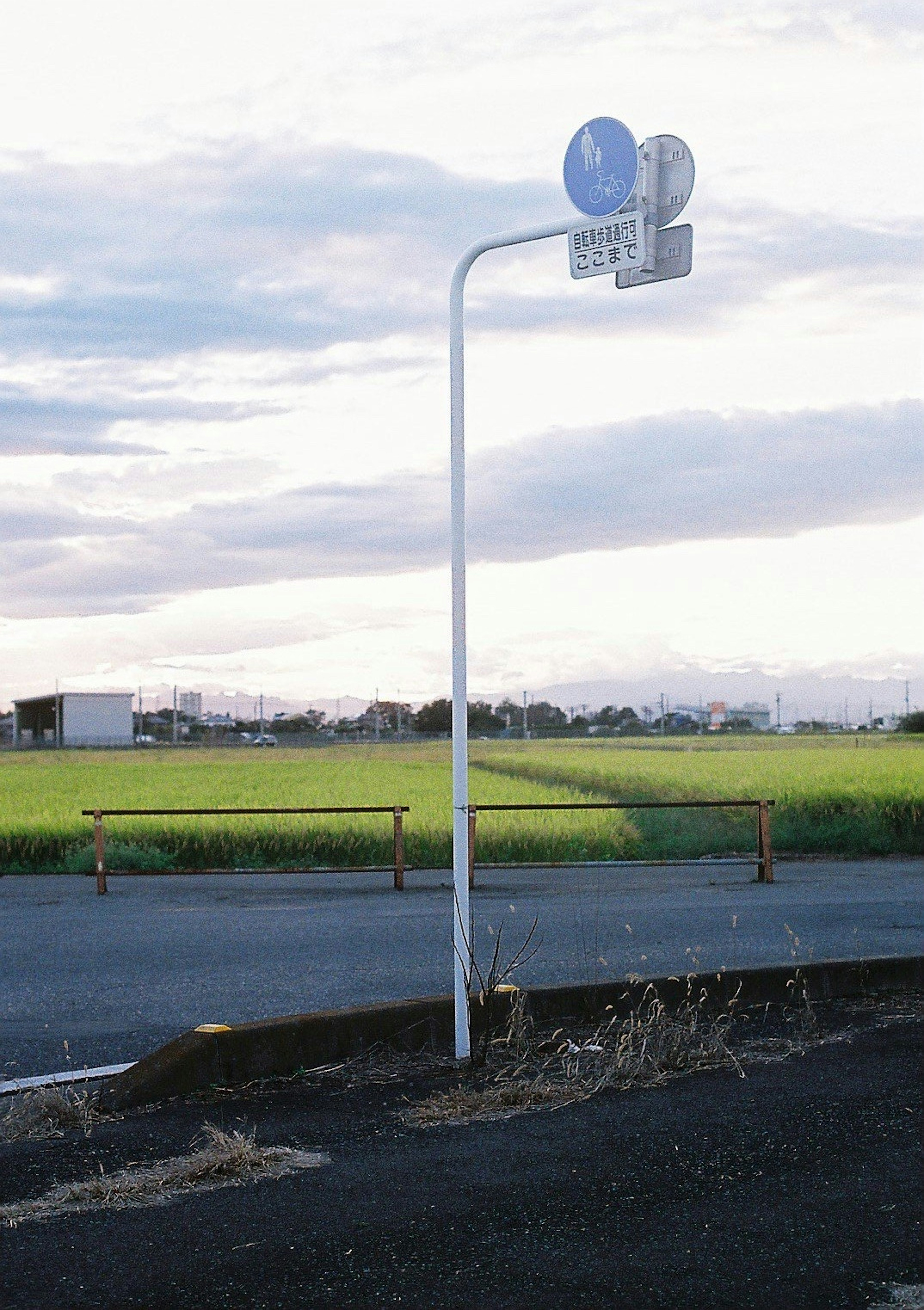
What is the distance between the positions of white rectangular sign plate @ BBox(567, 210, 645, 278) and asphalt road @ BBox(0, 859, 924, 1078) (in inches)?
169

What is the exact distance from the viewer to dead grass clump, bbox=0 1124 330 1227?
462 centimetres

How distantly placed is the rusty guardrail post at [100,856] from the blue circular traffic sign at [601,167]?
9627 millimetres

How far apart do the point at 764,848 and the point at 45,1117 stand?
1130 cm

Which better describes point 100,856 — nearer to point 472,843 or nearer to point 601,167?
point 472,843

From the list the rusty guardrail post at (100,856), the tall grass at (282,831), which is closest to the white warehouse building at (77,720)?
the tall grass at (282,831)

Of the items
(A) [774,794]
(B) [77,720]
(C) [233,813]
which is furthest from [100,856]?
(B) [77,720]

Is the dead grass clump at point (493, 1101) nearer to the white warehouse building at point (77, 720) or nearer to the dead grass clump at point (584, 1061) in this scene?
the dead grass clump at point (584, 1061)

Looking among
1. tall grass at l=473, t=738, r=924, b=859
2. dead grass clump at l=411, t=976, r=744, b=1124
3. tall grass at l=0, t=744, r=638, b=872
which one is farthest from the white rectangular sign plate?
tall grass at l=473, t=738, r=924, b=859

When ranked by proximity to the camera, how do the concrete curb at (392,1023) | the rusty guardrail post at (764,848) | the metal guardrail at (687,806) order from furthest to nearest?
the rusty guardrail post at (764,848), the metal guardrail at (687,806), the concrete curb at (392,1023)

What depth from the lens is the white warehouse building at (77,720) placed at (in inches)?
2940

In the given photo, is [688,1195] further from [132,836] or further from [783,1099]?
[132,836]

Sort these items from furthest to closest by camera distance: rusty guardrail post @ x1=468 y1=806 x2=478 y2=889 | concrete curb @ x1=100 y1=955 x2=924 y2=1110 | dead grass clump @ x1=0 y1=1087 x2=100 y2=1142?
1. rusty guardrail post @ x1=468 y1=806 x2=478 y2=889
2. concrete curb @ x1=100 y1=955 x2=924 y2=1110
3. dead grass clump @ x1=0 y1=1087 x2=100 y2=1142

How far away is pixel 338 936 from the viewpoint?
461 inches

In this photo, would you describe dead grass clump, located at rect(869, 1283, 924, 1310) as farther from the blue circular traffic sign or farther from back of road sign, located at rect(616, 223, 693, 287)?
the blue circular traffic sign
